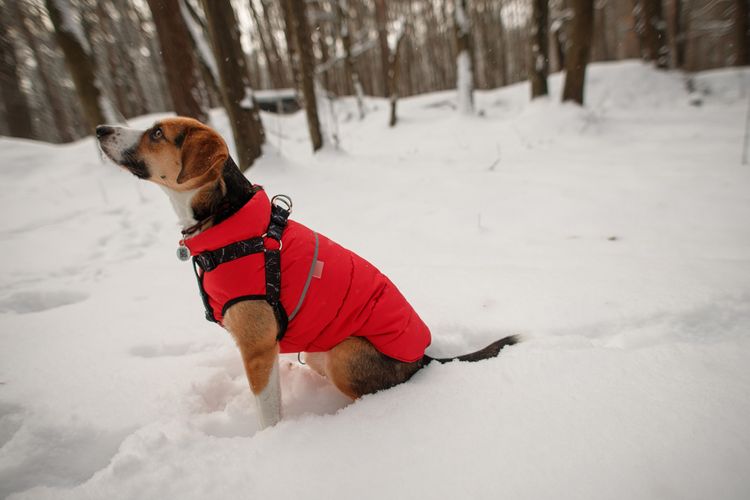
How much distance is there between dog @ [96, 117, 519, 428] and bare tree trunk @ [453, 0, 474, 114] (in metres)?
11.8

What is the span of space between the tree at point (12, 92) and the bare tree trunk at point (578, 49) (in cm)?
1789

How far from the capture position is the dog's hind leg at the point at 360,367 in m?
1.99

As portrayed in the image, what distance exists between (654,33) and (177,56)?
17.7 m

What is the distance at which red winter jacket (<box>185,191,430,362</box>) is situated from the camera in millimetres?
1789

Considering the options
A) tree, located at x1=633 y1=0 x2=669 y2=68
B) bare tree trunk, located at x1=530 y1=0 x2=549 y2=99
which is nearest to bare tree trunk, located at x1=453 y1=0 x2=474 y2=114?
bare tree trunk, located at x1=530 y1=0 x2=549 y2=99

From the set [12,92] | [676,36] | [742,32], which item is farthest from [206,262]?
[676,36]

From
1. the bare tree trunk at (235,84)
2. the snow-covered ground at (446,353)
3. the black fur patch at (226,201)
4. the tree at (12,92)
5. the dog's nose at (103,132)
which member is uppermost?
the tree at (12,92)

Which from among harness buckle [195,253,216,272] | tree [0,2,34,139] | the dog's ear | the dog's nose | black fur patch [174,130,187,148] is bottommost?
harness buckle [195,253,216,272]

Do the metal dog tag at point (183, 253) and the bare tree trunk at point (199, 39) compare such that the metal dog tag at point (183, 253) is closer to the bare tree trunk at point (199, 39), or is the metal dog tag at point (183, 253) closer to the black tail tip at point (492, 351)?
the black tail tip at point (492, 351)

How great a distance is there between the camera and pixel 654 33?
46.1 feet

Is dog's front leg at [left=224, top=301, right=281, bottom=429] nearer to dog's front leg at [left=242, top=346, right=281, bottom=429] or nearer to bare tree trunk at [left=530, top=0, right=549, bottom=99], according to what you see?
dog's front leg at [left=242, top=346, right=281, bottom=429]

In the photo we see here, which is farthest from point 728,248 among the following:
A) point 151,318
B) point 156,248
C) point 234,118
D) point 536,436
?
point 234,118

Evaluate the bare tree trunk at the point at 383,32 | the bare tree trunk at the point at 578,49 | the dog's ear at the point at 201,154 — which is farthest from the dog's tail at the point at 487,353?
the bare tree trunk at the point at 383,32

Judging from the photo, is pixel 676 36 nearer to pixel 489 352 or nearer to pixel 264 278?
pixel 489 352
